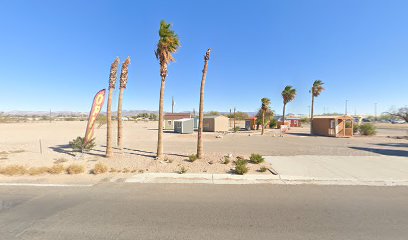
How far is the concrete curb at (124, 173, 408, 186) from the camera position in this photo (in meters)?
7.30

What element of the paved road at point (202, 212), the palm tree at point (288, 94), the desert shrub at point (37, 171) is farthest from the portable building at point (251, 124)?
the desert shrub at point (37, 171)

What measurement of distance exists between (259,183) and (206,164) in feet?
10.5

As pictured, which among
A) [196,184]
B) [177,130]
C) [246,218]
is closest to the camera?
[246,218]

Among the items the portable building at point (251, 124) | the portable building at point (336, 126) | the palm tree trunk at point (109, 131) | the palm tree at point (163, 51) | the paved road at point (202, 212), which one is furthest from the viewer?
the portable building at point (251, 124)

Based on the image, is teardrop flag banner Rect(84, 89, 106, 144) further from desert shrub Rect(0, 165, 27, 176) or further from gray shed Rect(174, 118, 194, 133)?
gray shed Rect(174, 118, 194, 133)

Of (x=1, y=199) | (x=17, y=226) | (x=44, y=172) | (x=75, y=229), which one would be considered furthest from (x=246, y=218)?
(x=44, y=172)

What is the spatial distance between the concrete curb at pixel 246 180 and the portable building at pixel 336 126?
20.9 metres

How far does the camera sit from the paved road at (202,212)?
12.9ft

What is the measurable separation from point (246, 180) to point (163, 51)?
25.0 ft

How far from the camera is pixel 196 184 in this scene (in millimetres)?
7035

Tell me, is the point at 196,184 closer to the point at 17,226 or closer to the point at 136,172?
the point at 136,172

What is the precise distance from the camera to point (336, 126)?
25859mm

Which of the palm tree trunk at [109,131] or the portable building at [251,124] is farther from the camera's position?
the portable building at [251,124]

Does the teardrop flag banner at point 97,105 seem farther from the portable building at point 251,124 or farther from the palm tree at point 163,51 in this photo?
the portable building at point 251,124
